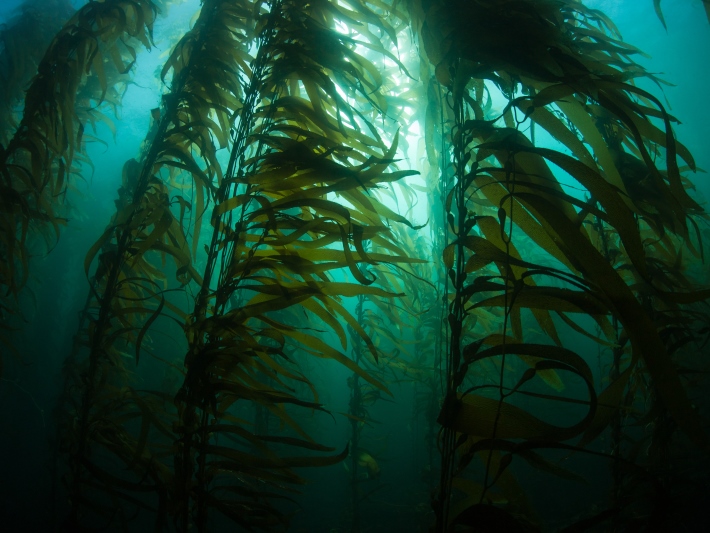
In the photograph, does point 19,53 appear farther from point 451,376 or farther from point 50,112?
point 451,376

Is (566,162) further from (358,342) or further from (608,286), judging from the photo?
(358,342)

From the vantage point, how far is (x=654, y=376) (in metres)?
0.52

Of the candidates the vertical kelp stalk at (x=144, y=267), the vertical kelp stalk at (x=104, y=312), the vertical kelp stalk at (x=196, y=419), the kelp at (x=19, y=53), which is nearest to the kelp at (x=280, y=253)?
the vertical kelp stalk at (x=196, y=419)

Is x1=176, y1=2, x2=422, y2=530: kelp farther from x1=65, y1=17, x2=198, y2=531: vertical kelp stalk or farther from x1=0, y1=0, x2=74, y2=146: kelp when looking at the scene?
x1=0, y1=0, x2=74, y2=146: kelp

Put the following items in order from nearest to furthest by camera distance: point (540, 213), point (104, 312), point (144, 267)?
point (540, 213) < point (104, 312) < point (144, 267)

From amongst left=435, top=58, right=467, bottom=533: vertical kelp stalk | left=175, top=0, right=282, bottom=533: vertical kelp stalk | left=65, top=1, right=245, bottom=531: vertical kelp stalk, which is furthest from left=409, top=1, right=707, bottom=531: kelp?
left=65, top=1, right=245, bottom=531: vertical kelp stalk

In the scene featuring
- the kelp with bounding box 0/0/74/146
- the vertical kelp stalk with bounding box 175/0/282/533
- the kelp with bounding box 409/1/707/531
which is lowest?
the vertical kelp stalk with bounding box 175/0/282/533

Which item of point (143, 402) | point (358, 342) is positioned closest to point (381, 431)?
point (358, 342)

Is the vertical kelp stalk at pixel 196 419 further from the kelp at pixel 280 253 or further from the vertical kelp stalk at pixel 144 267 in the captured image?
the vertical kelp stalk at pixel 144 267

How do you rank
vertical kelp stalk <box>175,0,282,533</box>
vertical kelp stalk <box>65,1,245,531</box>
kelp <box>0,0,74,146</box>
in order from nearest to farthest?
vertical kelp stalk <box>175,0,282,533</box>, vertical kelp stalk <box>65,1,245,531</box>, kelp <box>0,0,74,146</box>

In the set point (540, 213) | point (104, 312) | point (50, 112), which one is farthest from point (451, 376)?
point (50, 112)

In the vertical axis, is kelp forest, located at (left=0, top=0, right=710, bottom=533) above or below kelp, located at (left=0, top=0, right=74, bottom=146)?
below

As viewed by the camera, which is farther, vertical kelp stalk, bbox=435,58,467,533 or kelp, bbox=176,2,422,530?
kelp, bbox=176,2,422,530

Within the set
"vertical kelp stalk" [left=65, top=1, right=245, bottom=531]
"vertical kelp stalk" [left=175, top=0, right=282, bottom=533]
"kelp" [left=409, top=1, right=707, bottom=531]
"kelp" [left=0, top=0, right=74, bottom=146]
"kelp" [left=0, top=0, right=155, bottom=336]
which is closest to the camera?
"kelp" [left=409, top=1, right=707, bottom=531]
